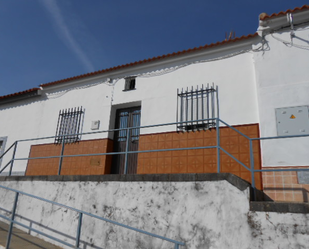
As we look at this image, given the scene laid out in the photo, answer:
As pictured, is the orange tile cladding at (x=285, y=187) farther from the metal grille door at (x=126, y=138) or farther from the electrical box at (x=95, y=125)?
the electrical box at (x=95, y=125)

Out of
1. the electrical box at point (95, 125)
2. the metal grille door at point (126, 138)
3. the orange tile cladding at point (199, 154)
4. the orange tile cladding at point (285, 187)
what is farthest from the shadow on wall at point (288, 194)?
the electrical box at point (95, 125)

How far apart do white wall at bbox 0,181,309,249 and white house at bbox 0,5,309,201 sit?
4.18ft

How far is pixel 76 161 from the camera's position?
8.69m

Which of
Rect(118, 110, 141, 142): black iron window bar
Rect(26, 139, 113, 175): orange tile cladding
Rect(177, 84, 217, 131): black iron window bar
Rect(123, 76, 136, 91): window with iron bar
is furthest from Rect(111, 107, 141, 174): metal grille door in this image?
Rect(177, 84, 217, 131): black iron window bar

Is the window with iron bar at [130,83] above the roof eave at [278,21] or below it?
below

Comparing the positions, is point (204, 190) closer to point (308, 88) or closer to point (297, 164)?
point (297, 164)

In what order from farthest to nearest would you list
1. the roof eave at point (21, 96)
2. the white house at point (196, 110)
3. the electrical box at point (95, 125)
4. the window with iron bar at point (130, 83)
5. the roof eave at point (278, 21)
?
the roof eave at point (21, 96), the window with iron bar at point (130, 83), the electrical box at point (95, 125), the roof eave at point (278, 21), the white house at point (196, 110)

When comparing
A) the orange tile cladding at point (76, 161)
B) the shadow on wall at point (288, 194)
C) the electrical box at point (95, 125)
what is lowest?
the shadow on wall at point (288, 194)

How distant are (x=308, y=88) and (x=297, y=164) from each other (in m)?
1.73

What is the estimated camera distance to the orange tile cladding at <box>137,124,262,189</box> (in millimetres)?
6398

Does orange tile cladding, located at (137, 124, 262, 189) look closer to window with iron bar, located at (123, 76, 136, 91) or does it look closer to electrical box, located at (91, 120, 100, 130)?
electrical box, located at (91, 120, 100, 130)

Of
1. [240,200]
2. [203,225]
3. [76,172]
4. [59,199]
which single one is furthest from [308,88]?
[76,172]

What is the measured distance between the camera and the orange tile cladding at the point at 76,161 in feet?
27.1

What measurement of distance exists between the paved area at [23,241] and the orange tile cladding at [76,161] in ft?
8.43
